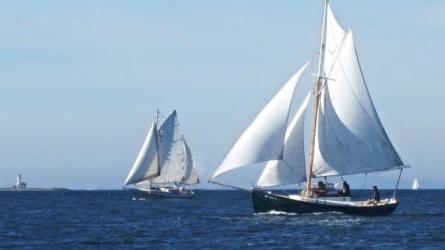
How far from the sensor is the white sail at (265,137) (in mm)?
69938

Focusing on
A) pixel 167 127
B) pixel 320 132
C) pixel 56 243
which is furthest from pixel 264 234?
pixel 167 127

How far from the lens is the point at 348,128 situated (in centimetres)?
7331

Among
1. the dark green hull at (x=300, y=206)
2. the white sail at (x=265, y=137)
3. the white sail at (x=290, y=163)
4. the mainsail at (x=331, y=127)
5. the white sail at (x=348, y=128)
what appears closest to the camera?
the white sail at (x=265, y=137)

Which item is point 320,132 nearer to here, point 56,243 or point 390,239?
point 390,239

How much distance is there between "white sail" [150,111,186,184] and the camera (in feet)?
447

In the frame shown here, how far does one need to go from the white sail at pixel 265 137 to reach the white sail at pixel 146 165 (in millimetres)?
65157

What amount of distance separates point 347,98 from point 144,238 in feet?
65.4

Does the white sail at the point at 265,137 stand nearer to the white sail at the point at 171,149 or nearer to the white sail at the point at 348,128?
the white sail at the point at 348,128

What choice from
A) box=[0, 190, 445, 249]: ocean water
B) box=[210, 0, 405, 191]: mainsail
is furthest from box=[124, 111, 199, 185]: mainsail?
box=[210, 0, 405, 191]: mainsail

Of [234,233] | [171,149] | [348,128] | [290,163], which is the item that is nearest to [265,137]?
[290,163]

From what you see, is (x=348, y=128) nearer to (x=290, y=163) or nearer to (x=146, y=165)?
(x=290, y=163)

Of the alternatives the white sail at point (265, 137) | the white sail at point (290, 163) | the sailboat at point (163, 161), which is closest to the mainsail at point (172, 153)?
the sailboat at point (163, 161)

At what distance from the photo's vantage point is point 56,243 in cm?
5709

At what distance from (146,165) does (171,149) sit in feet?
11.5
